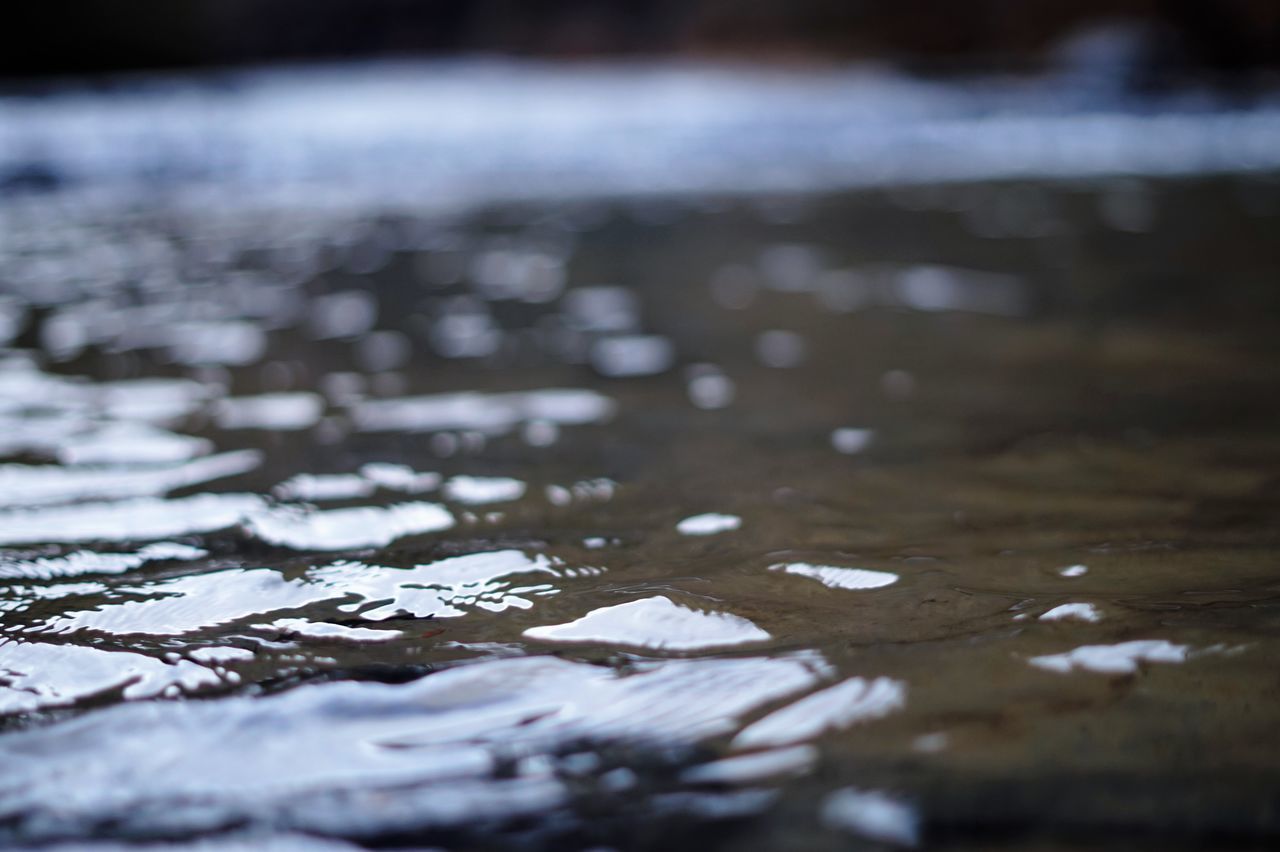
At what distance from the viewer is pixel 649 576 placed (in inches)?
46.6

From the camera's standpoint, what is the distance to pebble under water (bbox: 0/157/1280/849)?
0.79 meters

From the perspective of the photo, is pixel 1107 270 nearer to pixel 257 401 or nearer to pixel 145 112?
pixel 257 401

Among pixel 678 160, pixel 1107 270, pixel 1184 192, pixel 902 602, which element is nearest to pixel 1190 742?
pixel 902 602

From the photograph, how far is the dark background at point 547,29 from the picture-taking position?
17.5m

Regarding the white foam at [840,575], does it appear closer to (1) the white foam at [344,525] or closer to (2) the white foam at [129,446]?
(1) the white foam at [344,525]

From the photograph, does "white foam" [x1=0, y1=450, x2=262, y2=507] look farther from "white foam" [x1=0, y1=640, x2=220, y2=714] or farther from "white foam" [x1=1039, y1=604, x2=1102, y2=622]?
"white foam" [x1=1039, y1=604, x2=1102, y2=622]

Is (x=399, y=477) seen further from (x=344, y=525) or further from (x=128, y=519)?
(x=128, y=519)

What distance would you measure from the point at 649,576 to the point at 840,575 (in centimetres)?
22

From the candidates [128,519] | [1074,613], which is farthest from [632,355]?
[1074,613]

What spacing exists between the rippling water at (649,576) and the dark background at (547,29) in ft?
51.4

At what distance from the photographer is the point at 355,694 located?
94cm

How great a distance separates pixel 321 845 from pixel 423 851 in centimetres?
8

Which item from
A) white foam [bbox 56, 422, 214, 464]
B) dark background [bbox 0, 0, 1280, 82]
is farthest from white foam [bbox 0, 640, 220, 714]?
dark background [bbox 0, 0, 1280, 82]

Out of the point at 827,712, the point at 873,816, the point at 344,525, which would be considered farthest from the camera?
the point at 344,525
